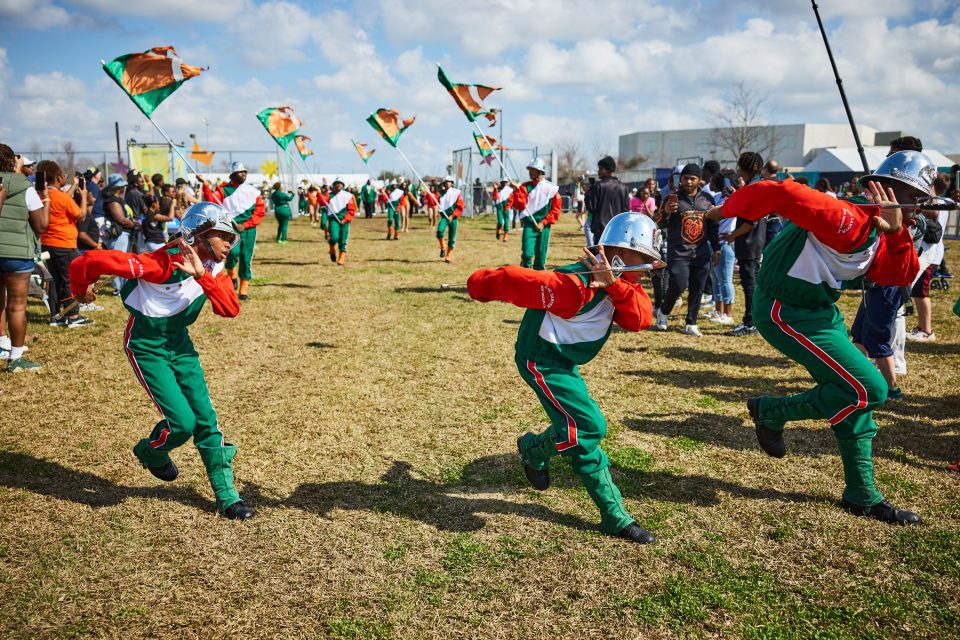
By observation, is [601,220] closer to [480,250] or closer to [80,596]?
[80,596]

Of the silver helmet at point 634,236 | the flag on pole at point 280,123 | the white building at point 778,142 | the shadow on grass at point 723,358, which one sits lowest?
the shadow on grass at point 723,358

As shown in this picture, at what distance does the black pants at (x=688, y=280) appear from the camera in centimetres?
885

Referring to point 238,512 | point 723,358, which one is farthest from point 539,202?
point 238,512

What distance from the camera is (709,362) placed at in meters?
7.89

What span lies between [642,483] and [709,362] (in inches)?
141

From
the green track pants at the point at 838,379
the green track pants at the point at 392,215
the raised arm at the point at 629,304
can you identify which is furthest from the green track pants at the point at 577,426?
the green track pants at the point at 392,215

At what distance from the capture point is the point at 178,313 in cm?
416

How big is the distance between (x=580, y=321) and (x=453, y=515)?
5.30ft

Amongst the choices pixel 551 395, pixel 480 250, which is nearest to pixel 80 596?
pixel 551 395

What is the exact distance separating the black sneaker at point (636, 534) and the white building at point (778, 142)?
71574mm

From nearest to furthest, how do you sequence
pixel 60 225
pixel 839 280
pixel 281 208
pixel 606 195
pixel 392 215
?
pixel 839 280, pixel 60 225, pixel 606 195, pixel 281 208, pixel 392 215

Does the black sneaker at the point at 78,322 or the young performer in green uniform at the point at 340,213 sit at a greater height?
the young performer in green uniform at the point at 340,213

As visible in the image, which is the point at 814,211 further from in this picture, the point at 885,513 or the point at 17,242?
the point at 17,242

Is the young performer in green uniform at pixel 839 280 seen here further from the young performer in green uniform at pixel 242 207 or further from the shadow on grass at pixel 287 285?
the shadow on grass at pixel 287 285
